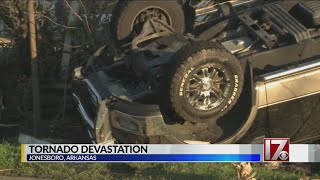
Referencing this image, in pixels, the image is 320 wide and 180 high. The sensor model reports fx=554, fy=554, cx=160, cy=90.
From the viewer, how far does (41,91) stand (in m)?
8.28

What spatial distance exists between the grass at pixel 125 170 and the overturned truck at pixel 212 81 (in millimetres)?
280

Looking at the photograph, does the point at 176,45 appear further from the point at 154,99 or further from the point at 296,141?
the point at 296,141

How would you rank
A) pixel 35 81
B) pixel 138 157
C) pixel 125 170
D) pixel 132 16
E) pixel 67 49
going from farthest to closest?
pixel 67 49 < pixel 35 81 < pixel 132 16 < pixel 125 170 < pixel 138 157

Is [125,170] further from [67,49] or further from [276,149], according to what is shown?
[67,49]

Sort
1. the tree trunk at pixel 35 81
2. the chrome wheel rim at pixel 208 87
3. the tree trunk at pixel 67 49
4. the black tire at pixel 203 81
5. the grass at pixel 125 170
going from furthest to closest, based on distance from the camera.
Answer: the tree trunk at pixel 67 49
the tree trunk at pixel 35 81
the chrome wheel rim at pixel 208 87
the black tire at pixel 203 81
the grass at pixel 125 170

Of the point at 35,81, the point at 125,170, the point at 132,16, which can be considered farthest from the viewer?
the point at 35,81

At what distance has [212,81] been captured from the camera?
18.1 feet

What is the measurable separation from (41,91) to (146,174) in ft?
11.7

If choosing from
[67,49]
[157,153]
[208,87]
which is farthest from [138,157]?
[67,49]

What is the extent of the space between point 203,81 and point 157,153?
0.84 meters

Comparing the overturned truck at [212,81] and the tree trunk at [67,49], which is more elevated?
the tree trunk at [67,49]

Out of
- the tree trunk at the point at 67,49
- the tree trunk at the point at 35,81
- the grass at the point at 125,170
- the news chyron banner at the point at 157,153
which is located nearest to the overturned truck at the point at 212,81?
the news chyron banner at the point at 157,153

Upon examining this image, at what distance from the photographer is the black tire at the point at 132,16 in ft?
22.0

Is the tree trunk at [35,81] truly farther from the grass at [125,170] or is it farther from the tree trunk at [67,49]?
the grass at [125,170]
